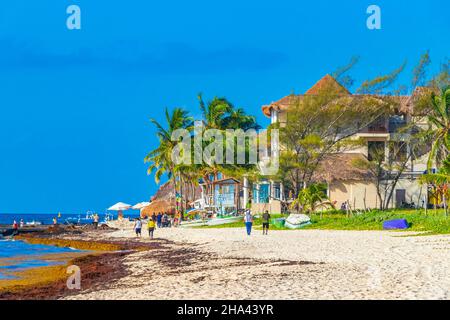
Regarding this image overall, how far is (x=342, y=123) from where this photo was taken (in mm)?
47094

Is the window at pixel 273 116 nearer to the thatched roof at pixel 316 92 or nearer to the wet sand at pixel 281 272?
the thatched roof at pixel 316 92

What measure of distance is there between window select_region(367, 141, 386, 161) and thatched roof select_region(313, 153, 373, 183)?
101 cm

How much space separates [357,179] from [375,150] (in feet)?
14.2

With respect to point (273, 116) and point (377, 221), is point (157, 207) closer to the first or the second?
point (273, 116)

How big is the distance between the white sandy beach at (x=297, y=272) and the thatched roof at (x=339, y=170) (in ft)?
74.6

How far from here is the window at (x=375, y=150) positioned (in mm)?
50600

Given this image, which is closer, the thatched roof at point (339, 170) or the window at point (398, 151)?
the thatched roof at point (339, 170)

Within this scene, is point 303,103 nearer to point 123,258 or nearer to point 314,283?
point 123,258

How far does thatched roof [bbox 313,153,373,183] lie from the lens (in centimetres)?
4866

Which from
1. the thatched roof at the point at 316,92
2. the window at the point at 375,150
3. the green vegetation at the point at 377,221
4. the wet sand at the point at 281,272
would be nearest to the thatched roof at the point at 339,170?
the window at the point at 375,150

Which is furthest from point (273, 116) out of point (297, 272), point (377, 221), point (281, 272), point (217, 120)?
point (297, 272)
